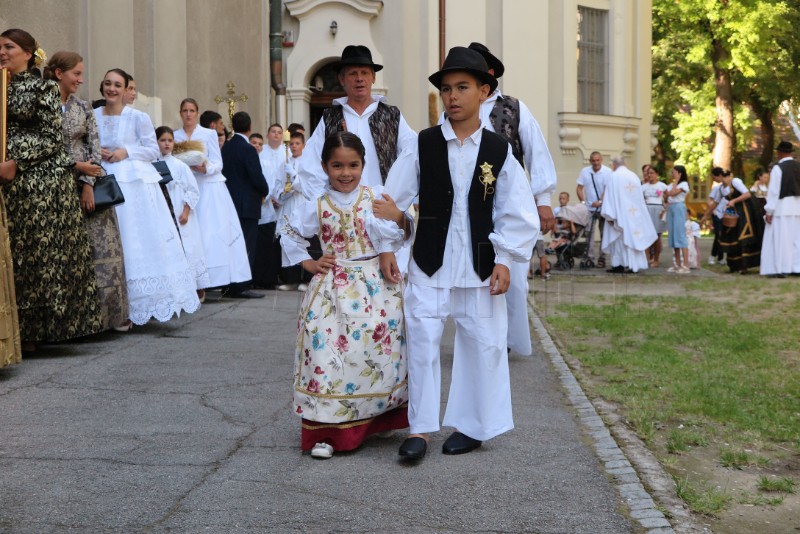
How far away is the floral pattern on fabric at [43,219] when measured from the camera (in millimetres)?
7742

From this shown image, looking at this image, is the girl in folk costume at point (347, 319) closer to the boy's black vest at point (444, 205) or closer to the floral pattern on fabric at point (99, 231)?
the boy's black vest at point (444, 205)

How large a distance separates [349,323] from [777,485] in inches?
81.5

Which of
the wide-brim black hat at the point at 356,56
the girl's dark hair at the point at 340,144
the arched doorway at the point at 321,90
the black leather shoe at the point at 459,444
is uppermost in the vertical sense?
the arched doorway at the point at 321,90

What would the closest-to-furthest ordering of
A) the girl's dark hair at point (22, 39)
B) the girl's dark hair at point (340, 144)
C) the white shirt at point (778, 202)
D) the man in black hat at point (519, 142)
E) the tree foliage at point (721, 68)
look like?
the girl's dark hair at point (340, 144), the girl's dark hair at point (22, 39), the man in black hat at point (519, 142), the white shirt at point (778, 202), the tree foliage at point (721, 68)

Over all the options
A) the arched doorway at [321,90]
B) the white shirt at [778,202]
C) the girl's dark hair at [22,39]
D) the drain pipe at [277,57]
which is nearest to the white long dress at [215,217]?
the girl's dark hair at [22,39]

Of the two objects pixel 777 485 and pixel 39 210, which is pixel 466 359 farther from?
pixel 39 210

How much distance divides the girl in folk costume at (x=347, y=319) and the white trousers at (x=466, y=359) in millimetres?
124

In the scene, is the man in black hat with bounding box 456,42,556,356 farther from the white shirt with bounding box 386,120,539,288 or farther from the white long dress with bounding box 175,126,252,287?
the white long dress with bounding box 175,126,252,287

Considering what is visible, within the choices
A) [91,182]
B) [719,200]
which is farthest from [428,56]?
[91,182]

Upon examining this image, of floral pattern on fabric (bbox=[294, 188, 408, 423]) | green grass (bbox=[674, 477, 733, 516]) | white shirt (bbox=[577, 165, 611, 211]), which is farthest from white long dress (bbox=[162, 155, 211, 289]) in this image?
white shirt (bbox=[577, 165, 611, 211])

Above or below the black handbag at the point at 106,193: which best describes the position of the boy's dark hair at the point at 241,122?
above

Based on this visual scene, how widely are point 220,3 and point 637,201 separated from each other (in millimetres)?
7786

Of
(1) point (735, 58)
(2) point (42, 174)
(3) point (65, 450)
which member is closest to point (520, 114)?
(2) point (42, 174)

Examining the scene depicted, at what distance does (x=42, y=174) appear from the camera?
7941 millimetres
